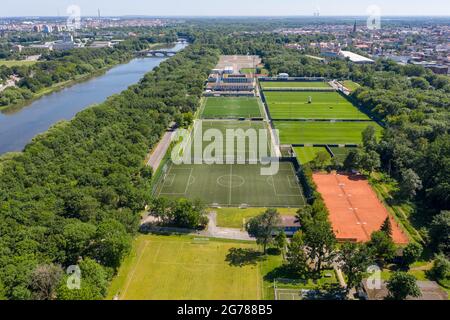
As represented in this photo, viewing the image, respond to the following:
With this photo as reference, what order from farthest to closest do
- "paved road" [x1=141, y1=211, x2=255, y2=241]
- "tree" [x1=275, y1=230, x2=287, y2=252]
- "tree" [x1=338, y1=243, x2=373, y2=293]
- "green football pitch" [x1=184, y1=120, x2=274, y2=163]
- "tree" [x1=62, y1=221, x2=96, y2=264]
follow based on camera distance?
"green football pitch" [x1=184, y1=120, x2=274, y2=163]
"paved road" [x1=141, y1=211, x2=255, y2=241]
"tree" [x1=275, y1=230, x2=287, y2=252]
"tree" [x1=62, y1=221, x2=96, y2=264]
"tree" [x1=338, y1=243, x2=373, y2=293]

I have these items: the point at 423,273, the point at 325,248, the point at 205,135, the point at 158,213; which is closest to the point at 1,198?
the point at 158,213

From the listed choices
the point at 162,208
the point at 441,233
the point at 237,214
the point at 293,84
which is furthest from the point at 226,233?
the point at 293,84

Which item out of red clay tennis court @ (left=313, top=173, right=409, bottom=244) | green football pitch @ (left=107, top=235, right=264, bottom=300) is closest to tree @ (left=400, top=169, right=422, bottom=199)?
red clay tennis court @ (left=313, top=173, right=409, bottom=244)

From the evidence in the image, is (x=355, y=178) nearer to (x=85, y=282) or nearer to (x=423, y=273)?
(x=423, y=273)

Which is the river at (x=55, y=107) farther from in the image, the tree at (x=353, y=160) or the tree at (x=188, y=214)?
the tree at (x=353, y=160)

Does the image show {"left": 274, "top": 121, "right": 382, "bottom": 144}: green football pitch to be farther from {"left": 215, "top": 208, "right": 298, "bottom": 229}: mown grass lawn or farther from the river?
the river
